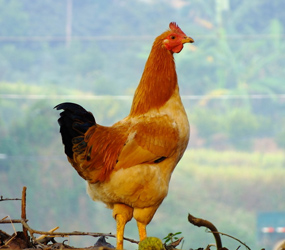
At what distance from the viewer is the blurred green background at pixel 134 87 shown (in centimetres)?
404

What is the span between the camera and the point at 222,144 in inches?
165

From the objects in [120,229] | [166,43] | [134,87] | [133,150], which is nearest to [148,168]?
[133,150]

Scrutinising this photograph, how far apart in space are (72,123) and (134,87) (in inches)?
107

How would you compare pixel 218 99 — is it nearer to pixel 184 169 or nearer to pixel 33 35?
pixel 184 169

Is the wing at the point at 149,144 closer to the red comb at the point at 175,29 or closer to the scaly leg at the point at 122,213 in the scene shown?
the scaly leg at the point at 122,213

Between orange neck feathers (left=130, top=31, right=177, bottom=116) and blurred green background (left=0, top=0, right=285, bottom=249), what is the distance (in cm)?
239

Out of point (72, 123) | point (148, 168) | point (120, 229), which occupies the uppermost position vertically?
point (72, 123)

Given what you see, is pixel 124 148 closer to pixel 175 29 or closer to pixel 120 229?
pixel 120 229

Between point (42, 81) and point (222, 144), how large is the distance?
1516mm

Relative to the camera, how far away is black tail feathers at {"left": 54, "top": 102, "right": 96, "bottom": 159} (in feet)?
4.69

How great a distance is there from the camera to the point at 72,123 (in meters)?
1.45

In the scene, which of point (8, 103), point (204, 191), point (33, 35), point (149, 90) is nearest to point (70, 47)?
point (33, 35)

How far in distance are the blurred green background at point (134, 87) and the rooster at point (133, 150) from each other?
7.96ft

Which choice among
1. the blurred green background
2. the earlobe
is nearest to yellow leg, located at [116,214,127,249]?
the earlobe
